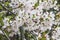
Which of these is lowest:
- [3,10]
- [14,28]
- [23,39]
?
[23,39]

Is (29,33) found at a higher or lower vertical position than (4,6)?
lower

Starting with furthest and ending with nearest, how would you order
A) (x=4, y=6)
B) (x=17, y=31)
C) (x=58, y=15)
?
(x=58, y=15)
(x=17, y=31)
(x=4, y=6)

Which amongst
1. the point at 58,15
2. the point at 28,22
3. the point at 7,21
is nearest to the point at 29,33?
the point at 28,22

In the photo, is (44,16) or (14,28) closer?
(14,28)

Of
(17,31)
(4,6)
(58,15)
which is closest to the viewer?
(4,6)

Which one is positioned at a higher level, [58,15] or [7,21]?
[58,15]

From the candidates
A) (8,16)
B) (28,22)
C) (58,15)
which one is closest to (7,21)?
(8,16)

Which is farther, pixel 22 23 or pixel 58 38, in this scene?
pixel 58 38

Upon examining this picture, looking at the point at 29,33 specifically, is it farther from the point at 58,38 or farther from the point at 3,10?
the point at 58,38

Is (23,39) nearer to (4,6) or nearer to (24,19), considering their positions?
(24,19)
